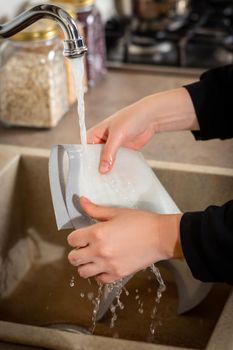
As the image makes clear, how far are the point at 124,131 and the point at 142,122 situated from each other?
0.13 feet

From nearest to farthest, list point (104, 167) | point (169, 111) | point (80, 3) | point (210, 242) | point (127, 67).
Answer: point (210, 242) < point (104, 167) < point (169, 111) < point (80, 3) < point (127, 67)

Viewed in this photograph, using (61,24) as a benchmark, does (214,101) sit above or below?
below

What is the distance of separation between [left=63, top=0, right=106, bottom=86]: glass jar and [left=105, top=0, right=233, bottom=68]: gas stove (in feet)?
0.42

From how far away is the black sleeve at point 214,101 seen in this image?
3.20 ft

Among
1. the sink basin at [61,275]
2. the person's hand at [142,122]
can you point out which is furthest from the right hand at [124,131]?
the sink basin at [61,275]

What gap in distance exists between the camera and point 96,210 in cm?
78

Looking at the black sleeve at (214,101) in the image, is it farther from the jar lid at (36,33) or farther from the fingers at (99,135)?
the jar lid at (36,33)

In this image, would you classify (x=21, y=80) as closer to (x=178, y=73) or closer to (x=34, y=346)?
(x=178, y=73)

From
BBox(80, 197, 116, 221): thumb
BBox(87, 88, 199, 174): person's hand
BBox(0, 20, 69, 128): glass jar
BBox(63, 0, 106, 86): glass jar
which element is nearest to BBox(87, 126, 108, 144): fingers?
BBox(87, 88, 199, 174): person's hand

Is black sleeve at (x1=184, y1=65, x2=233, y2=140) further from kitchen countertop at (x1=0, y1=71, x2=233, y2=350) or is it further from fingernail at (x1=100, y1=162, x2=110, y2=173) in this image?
fingernail at (x1=100, y1=162, x2=110, y2=173)

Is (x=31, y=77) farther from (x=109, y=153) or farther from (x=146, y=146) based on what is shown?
(x=109, y=153)

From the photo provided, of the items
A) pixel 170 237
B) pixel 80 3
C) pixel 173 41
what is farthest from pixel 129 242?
pixel 173 41

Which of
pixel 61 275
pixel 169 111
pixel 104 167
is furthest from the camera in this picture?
pixel 61 275

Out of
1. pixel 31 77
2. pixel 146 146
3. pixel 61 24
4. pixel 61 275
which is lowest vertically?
pixel 61 275
